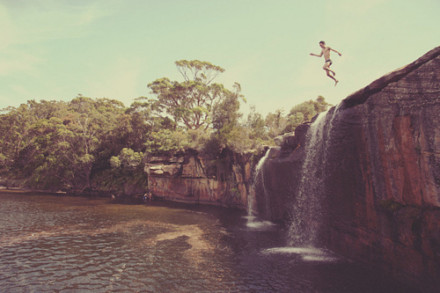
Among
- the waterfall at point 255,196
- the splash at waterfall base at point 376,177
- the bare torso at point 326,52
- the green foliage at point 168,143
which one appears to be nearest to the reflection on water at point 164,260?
the waterfall at point 255,196

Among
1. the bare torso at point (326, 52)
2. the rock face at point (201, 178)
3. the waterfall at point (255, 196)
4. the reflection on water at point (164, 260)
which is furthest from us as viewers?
the rock face at point (201, 178)

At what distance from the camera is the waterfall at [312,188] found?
47.3 ft

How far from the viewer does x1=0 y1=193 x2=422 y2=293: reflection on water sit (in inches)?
369

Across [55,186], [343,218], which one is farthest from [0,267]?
[55,186]

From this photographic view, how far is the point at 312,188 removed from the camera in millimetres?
15133

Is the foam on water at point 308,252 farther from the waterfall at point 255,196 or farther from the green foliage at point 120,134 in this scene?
the green foliage at point 120,134

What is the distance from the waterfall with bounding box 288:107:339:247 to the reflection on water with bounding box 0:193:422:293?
3.73 ft

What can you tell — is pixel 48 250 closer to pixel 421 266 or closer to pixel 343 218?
pixel 343 218

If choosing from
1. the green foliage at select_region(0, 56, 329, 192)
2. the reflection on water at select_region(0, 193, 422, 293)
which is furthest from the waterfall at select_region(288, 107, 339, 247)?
the green foliage at select_region(0, 56, 329, 192)

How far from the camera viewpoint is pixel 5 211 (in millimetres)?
22953

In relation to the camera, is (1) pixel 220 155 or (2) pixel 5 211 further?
(1) pixel 220 155

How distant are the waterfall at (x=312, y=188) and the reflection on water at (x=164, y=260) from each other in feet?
3.73

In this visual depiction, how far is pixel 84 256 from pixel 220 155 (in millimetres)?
19210

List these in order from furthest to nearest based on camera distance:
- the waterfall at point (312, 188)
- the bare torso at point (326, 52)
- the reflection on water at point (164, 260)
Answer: the bare torso at point (326, 52) → the waterfall at point (312, 188) → the reflection on water at point (164, 260)
